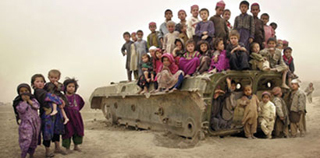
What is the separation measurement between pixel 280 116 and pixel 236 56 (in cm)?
188

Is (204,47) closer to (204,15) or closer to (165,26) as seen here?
(204,15)

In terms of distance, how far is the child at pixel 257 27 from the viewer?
7.38 meters

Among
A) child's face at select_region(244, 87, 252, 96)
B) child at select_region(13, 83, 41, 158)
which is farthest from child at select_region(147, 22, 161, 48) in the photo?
child at select_region(13, 83, 41, 158)

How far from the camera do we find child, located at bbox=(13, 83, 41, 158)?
14.1 feet

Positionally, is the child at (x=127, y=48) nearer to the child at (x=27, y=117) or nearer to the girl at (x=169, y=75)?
the girl at (x=169, y=75)

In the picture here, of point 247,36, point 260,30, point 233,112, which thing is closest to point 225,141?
point 233,112

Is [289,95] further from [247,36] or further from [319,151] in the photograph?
[319,151]

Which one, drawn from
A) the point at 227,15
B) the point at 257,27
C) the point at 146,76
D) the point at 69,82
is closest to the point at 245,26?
the point at 257,27

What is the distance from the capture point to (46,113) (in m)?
4.61

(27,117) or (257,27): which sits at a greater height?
(257,27)

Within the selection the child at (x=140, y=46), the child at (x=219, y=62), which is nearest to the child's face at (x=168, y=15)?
the child at (x=140, y=46)

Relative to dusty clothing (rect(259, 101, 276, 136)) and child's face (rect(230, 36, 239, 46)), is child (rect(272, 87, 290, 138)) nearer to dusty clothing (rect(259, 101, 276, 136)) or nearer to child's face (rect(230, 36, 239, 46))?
dusty clothing (rect(259, 101, 276, 136))

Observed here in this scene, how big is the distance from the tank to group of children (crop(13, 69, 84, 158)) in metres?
2.06

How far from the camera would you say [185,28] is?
7.85 metres
